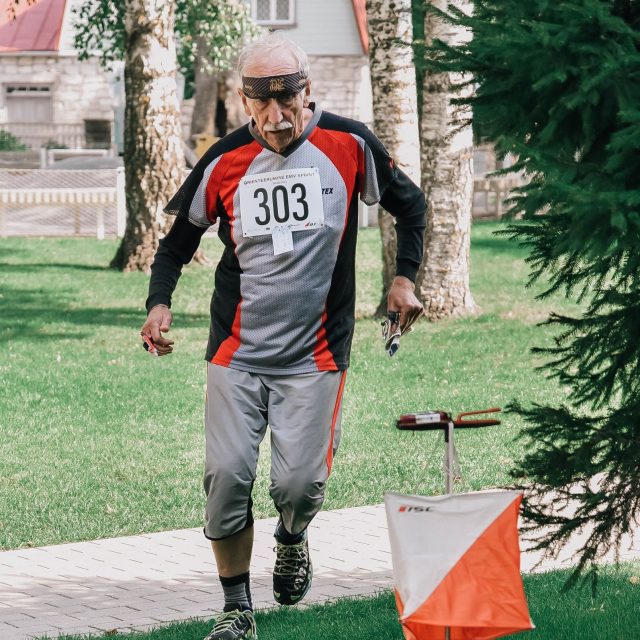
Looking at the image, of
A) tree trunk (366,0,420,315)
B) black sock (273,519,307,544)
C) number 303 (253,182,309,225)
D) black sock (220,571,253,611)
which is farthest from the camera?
tree trunk (366,0,420,315)

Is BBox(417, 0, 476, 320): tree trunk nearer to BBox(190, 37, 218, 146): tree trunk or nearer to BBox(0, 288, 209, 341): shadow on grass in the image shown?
BBox(0, 288, 209, 341): shadow on grass

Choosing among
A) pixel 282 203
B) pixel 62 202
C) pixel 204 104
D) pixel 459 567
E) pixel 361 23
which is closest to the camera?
pixel 459 567

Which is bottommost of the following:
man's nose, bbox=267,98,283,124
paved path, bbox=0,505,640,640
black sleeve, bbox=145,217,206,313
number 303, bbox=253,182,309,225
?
paved path, bbox=0,505,640,640

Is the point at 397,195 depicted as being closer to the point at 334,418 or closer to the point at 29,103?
the point at 334,418

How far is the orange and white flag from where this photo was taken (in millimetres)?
3543

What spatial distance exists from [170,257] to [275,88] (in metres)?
0.87

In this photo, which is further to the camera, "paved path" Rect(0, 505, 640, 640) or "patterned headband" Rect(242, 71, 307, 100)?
"paved path" Rect(0, 505, 640, 640)

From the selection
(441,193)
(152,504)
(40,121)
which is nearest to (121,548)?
(152,504)

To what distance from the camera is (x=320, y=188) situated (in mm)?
4816

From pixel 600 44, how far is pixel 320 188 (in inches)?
59.3

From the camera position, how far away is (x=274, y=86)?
4.65 m

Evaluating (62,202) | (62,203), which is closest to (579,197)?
(62,202)

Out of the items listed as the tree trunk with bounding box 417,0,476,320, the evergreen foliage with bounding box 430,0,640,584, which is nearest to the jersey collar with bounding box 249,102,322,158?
the evergreen foliage with bounding box 430,0,640,584

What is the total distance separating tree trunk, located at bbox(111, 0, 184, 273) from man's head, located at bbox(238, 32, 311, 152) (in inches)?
547
